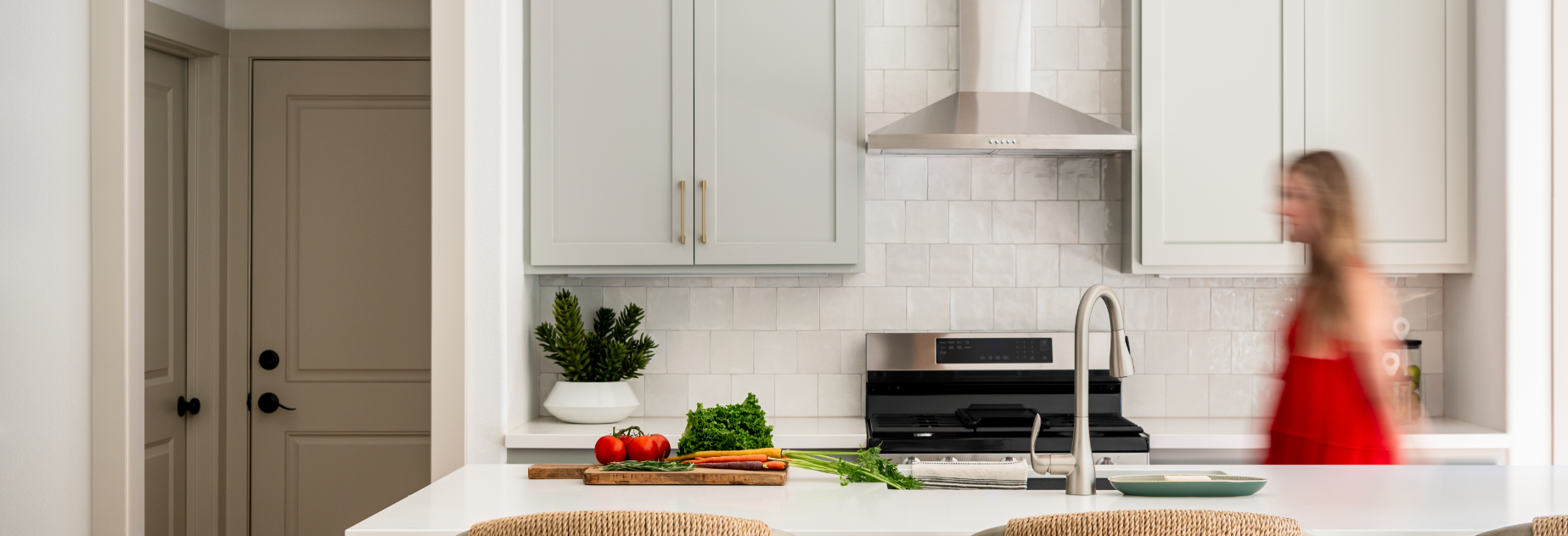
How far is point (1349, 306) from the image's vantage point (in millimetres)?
2188

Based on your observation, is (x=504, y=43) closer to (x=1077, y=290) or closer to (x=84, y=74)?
(x=84, y=74)

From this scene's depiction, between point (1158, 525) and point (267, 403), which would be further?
point (267, 403)

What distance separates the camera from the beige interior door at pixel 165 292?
9.99ft

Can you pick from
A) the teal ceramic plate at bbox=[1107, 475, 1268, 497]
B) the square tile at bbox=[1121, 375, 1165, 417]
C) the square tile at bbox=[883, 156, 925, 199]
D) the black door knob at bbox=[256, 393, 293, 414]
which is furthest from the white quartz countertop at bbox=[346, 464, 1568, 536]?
the black door knob at bbox=[256, 393, 293, 414]

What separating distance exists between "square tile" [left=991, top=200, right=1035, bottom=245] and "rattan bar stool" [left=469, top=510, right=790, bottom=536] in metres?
2.21

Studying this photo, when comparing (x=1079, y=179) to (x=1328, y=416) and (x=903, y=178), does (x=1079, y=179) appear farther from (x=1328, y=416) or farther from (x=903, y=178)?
(x=1328, y=416)

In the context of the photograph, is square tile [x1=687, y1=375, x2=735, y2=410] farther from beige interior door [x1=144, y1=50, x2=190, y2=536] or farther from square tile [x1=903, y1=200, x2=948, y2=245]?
beige interior door [x1=144, y1=50, x2=190, y2=536]

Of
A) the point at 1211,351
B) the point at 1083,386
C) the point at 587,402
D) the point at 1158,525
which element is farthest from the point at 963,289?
the point at 1158,525

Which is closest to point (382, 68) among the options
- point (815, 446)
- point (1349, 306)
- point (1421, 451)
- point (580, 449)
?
point (580, 449)

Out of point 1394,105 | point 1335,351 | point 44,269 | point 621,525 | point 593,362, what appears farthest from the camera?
point 593,362

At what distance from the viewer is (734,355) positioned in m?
3.19

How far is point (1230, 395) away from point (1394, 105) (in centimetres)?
103

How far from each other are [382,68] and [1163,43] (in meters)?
2.60

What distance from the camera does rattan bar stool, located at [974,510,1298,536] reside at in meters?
1.09
